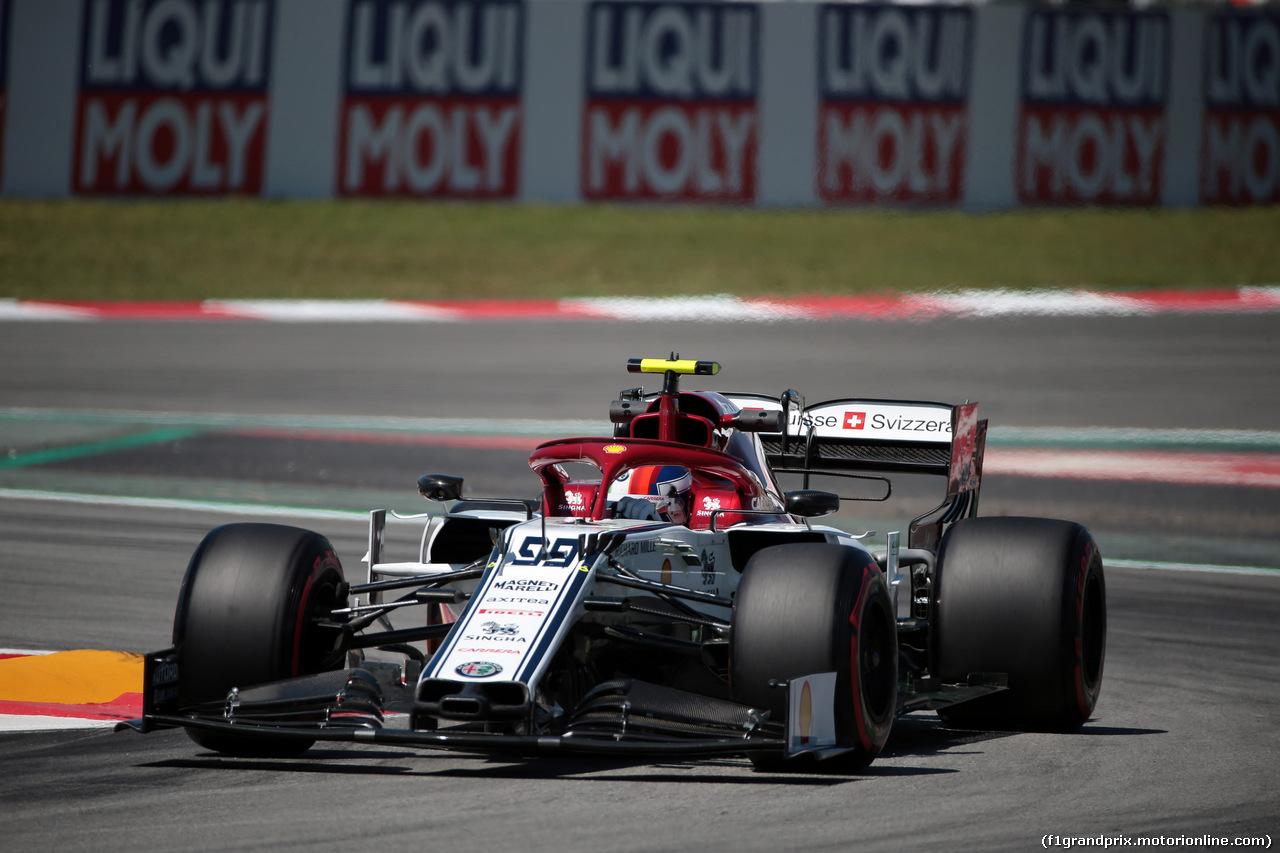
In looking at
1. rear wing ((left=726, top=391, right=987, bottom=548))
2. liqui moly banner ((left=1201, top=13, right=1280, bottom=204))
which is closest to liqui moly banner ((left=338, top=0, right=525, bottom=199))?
liqui moly banner ((left=1201, top=13, right=1280, bottom=204))

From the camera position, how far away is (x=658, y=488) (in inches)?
286

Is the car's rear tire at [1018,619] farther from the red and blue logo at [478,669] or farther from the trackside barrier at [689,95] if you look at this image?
the trackside barrier at [689,95]

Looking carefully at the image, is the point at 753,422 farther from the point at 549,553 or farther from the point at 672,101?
the point at 672,101

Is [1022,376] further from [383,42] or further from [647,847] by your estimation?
[647,847]

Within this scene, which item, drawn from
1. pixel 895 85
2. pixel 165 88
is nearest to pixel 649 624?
pixel 895 85

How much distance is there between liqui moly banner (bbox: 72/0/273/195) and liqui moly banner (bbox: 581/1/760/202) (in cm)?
409

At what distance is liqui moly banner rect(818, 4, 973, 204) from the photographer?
70.3 feet

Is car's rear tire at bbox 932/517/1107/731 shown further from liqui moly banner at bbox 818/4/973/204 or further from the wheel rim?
liqui moly banner at bbox 818/4/973/204

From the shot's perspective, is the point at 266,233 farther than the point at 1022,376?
Yes

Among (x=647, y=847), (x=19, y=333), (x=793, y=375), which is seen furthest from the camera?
(x=19, y=333)

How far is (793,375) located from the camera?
16.5 metres

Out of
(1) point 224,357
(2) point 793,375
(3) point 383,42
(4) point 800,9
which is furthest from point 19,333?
(4) point 800,9

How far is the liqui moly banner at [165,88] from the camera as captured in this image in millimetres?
Result: 21406

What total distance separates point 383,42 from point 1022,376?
930 centimetres
